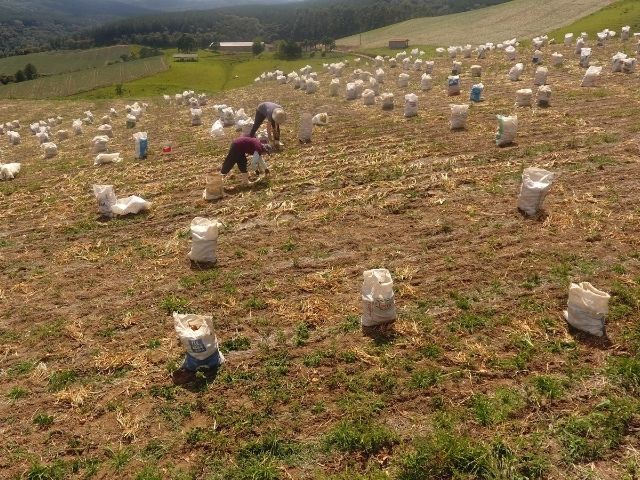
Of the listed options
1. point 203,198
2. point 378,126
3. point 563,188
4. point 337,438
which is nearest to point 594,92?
point 378,126

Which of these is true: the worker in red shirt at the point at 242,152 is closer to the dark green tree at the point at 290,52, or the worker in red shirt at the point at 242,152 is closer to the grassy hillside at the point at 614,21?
the grassy hillside at the point at 614,21

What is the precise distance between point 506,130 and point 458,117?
2.25 meters

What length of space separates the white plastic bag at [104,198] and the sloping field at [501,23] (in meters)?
49.8


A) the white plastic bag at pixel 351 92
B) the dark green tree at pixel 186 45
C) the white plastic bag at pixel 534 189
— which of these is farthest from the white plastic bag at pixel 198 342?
A: the dark green tree at pixel 186 45

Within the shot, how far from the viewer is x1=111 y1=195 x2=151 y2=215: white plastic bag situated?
11.2 meters

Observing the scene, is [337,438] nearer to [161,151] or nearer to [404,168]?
[404,168]

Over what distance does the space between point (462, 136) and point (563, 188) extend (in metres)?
4.77

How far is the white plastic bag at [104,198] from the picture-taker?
11.2 m

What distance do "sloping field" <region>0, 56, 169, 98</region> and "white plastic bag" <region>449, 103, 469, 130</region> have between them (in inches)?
2236

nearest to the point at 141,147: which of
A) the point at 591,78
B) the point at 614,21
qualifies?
the point at 591,78

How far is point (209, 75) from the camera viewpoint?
2421 inches

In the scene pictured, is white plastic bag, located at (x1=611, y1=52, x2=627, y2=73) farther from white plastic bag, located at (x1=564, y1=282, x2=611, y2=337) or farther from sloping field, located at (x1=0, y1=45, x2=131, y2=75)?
sloping field, located at (x1=0, y1=45, x2=131, y2=75)

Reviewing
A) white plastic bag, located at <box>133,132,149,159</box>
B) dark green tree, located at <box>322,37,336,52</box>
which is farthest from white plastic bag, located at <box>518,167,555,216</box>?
dark green tree, located at <box>322,37,336,52</box>

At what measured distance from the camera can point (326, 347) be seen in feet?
20.7
